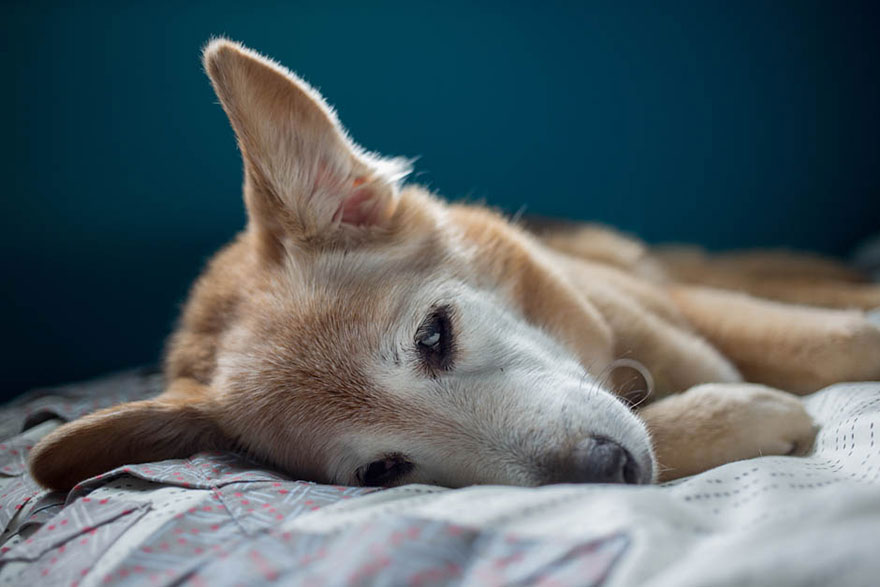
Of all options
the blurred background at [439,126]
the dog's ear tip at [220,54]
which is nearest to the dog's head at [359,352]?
the dog's ear tip at [220,54]

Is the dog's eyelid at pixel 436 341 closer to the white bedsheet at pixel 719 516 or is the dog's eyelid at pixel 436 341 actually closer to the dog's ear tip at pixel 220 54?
the white bedsheet at pixel 719 516

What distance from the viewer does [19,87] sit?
2682 millimetres

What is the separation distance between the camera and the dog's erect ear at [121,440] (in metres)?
1.48

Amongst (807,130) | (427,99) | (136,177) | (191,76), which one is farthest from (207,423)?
(807,130)

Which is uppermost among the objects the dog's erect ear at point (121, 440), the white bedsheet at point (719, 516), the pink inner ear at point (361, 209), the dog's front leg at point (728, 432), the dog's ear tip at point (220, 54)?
the dog's ear tip at point (220, 54)

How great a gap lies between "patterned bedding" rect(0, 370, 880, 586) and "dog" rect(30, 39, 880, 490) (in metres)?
0.18

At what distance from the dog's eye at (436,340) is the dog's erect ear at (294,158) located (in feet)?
1.17

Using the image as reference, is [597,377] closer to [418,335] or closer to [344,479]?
[418,335]

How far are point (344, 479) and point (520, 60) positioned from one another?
2.50 m

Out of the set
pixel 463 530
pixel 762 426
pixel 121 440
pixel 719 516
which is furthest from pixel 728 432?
pixel 121 440

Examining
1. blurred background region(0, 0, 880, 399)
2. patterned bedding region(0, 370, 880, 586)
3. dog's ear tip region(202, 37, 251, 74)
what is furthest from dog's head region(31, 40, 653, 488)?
blurred background region(0, 0, 880, 399)

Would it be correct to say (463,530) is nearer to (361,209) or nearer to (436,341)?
(436,341)

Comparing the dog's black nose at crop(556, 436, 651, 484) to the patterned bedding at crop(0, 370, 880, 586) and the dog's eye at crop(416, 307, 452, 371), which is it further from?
the dog's eye at crop(416, 307, 452, 371)

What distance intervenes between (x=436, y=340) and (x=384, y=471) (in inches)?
12.9
